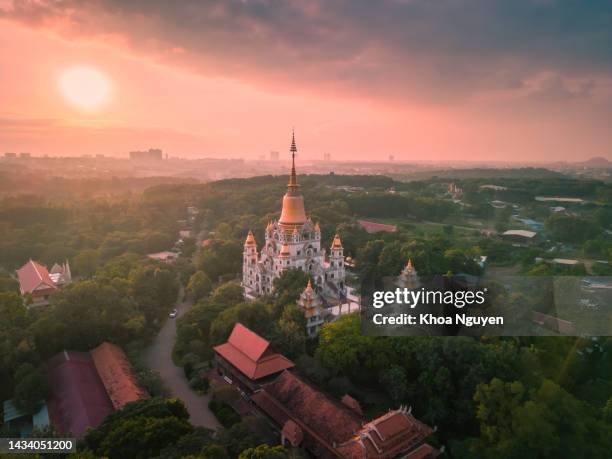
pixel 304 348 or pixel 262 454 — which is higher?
pixel 262 454

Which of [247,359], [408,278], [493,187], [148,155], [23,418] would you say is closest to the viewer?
[23,418]

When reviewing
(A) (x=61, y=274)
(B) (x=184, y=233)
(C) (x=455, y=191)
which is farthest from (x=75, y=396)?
(C) (x=455, y=191)

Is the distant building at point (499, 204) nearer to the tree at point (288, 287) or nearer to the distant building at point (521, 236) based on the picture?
the distant building at point (521, 236)

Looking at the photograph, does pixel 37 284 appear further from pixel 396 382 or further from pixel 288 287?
pixel 396 382

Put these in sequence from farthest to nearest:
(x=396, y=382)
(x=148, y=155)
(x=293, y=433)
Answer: (x=148, y=155) → (x=396, y=382) → (x=293, y=433)

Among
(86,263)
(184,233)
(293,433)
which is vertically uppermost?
(86,263)

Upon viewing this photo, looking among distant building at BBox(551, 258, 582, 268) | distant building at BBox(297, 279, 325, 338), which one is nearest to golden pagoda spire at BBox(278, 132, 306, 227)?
distant building at BBox(297, 279, 325, 338)

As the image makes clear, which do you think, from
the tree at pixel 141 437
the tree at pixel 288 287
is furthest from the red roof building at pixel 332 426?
the tree at pixel 288 287
